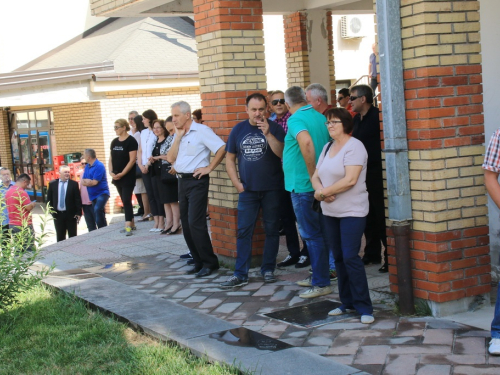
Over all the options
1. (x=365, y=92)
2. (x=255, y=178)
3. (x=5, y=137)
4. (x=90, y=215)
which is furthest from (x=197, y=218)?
(x=5, y=137)

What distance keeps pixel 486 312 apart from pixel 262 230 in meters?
3.02

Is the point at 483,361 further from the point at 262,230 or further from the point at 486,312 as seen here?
the point at 262,230

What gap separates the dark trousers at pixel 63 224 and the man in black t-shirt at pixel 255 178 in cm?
571

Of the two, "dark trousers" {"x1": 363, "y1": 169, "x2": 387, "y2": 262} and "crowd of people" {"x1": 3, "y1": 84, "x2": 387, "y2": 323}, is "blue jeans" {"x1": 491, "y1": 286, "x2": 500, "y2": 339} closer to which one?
"crowd of people" {"x1": 3, "y1": 84, "x2": 387, "y2": 323}

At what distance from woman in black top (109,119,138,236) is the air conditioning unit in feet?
38.4

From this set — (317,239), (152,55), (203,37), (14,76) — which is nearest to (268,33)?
(152,55)

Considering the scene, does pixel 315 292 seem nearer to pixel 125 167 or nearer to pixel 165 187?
pixel 165 187

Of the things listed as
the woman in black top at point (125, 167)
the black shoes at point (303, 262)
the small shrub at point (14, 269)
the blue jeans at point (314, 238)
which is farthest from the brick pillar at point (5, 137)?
the blue jeans at point (314, 238)

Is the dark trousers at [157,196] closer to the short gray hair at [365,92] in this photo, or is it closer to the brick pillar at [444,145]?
the short gray hair at [365,92]

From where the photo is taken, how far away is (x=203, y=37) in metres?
7.73

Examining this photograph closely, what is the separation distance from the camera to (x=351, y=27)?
20875mm

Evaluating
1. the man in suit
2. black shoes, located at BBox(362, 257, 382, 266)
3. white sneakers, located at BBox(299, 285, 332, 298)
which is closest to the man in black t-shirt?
white sneakers, located at BBox(299, 285, 332, 298)

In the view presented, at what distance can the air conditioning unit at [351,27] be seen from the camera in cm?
2080

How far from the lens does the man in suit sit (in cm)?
1166
